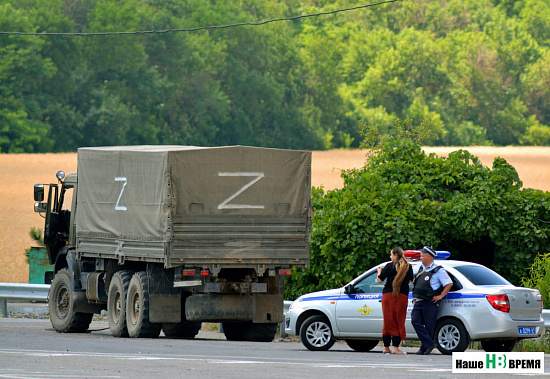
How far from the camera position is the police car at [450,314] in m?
16.3

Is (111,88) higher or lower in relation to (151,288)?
higher

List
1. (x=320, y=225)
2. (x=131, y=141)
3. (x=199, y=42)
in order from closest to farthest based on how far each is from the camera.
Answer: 1. (x=320, y=225)
2. (x=131, y=141)
3. (x=199, y=42)

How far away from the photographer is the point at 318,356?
1614 cm

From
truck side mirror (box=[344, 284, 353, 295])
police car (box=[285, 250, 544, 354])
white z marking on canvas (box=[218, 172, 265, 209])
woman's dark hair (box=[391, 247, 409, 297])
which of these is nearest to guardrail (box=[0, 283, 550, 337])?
white z marking on canvas (box=[218, 172, 265, 209])

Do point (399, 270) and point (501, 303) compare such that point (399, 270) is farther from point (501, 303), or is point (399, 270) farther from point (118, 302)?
point (118, 302)

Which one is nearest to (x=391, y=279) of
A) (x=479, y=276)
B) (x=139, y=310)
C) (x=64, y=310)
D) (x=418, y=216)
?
(x=479, y=276)

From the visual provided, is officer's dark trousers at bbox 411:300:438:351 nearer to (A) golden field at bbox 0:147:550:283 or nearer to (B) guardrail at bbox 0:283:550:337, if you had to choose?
(B) guardrail at bbox 0:283:550:337

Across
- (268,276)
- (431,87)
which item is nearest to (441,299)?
(268,276)

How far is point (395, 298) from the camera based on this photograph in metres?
16.7

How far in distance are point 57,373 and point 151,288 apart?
250 inches

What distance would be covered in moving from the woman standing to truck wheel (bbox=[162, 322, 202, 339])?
4327 mm

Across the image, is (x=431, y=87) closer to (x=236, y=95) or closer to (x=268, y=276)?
(x=236, y=95)

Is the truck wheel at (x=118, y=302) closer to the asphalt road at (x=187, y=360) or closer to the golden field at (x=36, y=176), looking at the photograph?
the asphalt road at (x=187, y=360)

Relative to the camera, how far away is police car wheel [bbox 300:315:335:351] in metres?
17.9
